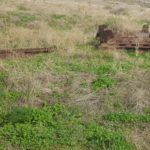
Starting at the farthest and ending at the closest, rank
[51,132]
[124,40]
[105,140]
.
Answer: [124,40], [51,132], [105,140]

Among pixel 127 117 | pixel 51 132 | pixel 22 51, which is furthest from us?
pixel 22 51

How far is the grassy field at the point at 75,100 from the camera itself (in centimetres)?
759

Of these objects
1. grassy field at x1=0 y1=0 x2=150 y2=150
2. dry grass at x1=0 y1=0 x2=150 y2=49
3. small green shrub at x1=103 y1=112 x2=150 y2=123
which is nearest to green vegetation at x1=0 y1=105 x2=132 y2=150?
grassy field at x1=0 y1=0 x2=150 y2=150

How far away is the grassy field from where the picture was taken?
7.59 metres

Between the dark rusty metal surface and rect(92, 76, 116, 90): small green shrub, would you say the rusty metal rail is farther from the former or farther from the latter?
rect(92, 76, 116, 90): small green shrub

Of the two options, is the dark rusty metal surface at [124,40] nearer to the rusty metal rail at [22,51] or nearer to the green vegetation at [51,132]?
the rusty metal rail at [22,51]

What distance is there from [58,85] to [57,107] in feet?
3.71

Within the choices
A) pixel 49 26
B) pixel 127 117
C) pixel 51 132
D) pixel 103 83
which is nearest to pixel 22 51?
pixel 103 83

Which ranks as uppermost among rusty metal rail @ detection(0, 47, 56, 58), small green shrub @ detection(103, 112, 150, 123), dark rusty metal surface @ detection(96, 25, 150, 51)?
dark rusty metal surface @ detection(96, 25, 150, 51)

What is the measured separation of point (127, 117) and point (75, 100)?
1.19m

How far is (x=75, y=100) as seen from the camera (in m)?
9.03

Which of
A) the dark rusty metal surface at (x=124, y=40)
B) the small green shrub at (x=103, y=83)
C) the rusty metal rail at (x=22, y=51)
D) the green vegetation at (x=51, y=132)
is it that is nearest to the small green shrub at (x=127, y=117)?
the green vegetation at (x=51, y=132)

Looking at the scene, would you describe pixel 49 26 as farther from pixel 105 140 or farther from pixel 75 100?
pixel 105 140

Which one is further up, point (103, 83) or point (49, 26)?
point (49, 26)
